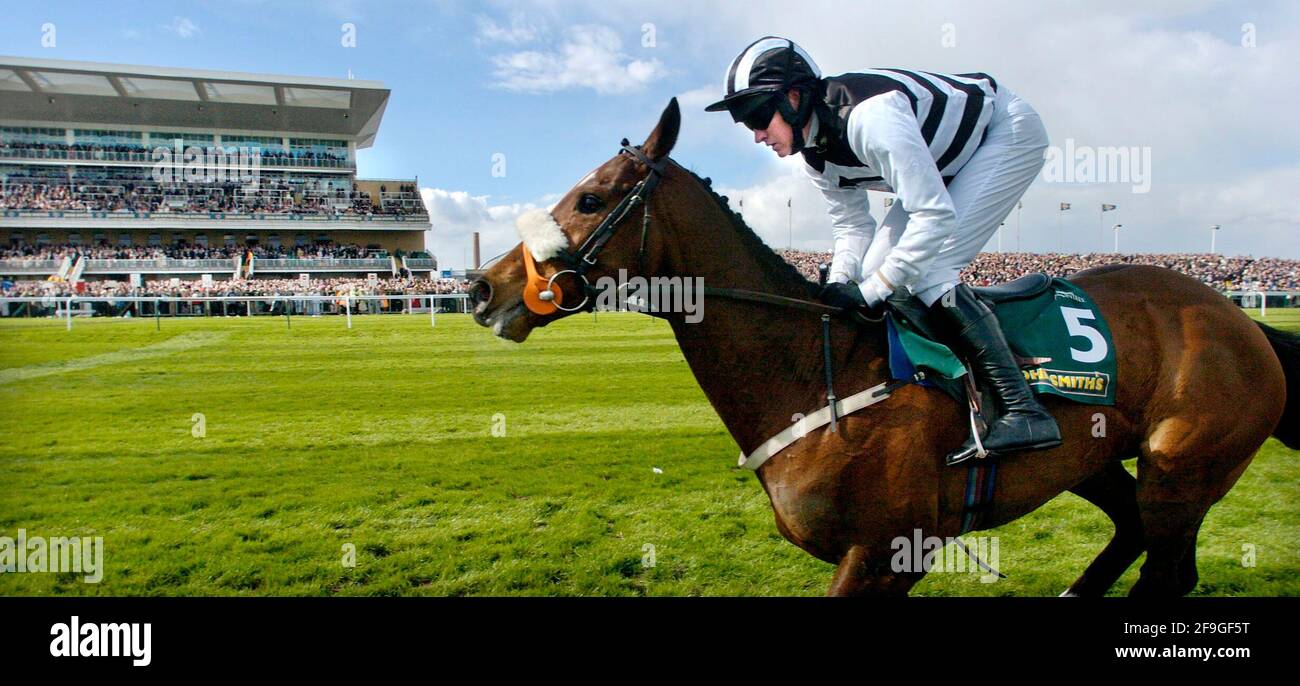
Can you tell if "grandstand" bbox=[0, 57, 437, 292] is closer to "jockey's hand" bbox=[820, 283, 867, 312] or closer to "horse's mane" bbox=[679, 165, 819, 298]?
"horse's mane" bbox=[679, 165, 819, 298]

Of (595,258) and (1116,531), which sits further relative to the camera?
(1116,531)

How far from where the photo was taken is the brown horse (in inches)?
101

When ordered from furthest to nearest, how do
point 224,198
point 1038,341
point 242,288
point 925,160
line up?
point 224,198 < point 242,288 < point 1038,341 < point 925,160

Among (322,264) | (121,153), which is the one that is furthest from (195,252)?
(322,264)

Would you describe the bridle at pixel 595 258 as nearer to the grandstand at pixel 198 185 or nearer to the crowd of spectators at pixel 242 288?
the crowd of spectators at pixel 242 288

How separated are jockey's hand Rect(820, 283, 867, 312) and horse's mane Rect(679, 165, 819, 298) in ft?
0.23

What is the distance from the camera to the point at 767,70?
8.70 ft

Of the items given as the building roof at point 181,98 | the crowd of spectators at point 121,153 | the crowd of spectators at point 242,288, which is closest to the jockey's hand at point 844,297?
the crowd of spectators at point 242,288

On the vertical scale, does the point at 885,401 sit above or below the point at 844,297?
below

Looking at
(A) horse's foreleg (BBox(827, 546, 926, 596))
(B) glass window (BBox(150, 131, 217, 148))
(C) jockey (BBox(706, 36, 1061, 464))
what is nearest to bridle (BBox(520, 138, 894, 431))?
(C) jockey (BBox(706, 36, 1061, 464))

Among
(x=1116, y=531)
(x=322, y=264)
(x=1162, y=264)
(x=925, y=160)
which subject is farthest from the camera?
(x=322, y=264)

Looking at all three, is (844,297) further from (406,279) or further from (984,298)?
(406,279)

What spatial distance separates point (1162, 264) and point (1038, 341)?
447 inches
